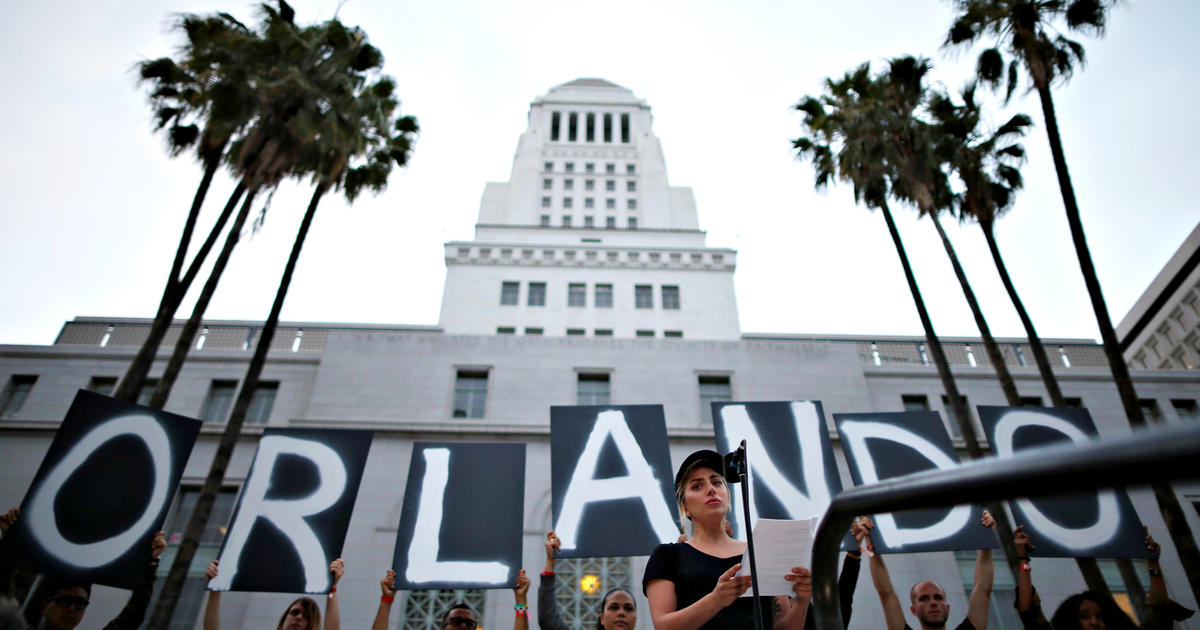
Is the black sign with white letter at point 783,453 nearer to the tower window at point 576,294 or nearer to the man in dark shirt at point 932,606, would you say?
the man in dark shirt at point 932,606

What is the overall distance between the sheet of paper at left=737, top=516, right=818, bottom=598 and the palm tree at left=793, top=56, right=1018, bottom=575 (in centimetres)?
1357

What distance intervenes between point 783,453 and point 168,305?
12.2 m

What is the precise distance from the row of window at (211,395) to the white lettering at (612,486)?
12.6 m

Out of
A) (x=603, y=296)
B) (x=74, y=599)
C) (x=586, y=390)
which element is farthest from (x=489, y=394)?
(x=603, y=296)

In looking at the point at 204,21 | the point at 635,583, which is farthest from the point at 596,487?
the point at 204,21

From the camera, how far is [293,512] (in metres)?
7.94

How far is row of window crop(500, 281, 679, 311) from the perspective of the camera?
121 ft

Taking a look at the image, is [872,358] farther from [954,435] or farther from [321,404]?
[321,404]

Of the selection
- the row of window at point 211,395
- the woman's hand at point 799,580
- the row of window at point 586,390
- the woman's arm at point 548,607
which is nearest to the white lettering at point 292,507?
the woman's arm at point 548,607

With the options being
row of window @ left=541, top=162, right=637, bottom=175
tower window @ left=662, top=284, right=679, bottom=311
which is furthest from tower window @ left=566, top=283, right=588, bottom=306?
row of window @ left=541, top=162, right=637, bottom=175

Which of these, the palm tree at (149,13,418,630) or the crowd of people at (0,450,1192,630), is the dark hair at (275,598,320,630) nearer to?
the crowd of people at (0,450,1192,630)

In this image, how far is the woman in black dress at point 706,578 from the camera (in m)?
3.28

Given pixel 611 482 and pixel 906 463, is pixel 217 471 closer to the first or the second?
pixel 611 482

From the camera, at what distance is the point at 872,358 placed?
19922 millimetres
